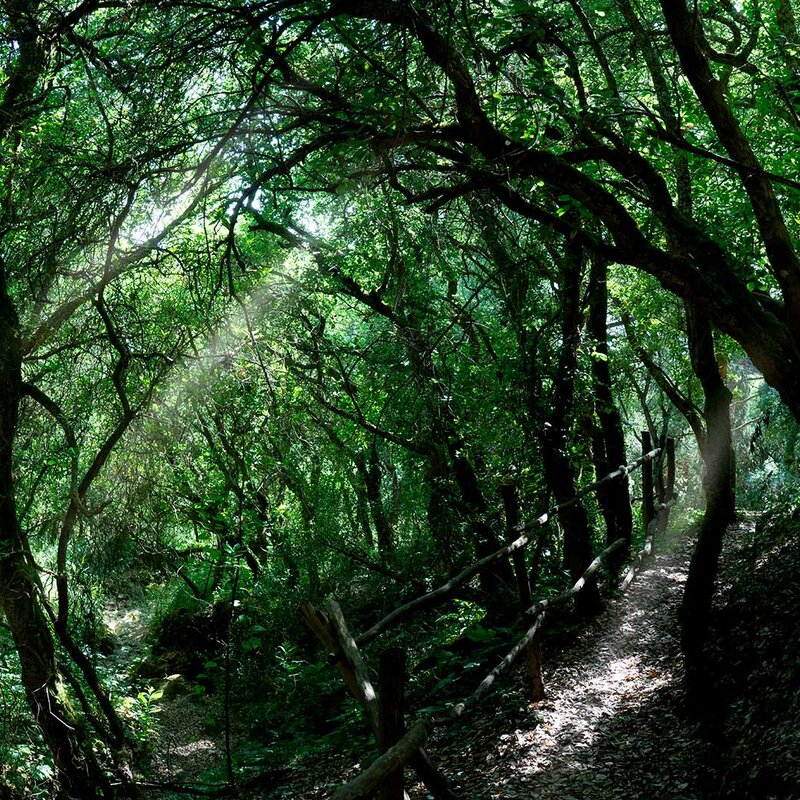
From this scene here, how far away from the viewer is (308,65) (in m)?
5.81

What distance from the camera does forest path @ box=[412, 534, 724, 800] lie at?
4738 mm

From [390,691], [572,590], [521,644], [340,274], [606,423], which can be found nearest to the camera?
[390,691]

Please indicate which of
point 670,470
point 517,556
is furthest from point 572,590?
point 670,470

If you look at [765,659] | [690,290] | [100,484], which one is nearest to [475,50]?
[690,290]

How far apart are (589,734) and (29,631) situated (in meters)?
4.23

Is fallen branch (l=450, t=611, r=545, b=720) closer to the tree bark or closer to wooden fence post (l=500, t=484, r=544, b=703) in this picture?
wooden fence post (l=500, t=484, r=544, b=703)

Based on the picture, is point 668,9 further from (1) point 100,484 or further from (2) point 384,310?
(1) point 100,484

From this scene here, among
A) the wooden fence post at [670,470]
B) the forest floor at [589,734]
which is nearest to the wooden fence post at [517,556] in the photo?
the forest floor at [589,734]

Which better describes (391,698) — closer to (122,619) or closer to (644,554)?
(644,554)

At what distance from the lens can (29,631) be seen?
20.0ft

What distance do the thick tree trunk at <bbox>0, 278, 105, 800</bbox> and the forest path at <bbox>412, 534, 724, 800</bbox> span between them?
2747mm

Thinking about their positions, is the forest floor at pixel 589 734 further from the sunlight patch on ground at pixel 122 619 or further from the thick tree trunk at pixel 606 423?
the sunlight patch on ground at pixel 122 619

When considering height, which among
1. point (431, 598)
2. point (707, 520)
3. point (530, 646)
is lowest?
point (530, 646)

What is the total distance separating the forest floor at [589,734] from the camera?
4.75 m
